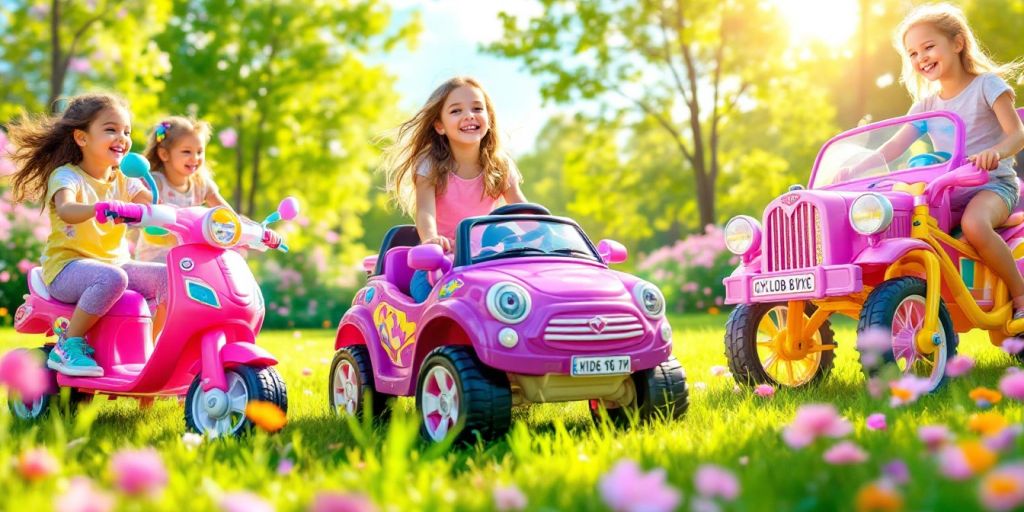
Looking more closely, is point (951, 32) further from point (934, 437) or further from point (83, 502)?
point (83, 502)

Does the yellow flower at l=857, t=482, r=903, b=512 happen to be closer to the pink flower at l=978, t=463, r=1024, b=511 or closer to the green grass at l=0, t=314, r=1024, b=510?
the pink flower at l=978, t=463, r=1024, b=511

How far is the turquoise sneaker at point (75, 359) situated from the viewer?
3.98 meters

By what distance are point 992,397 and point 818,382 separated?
2.11 metres

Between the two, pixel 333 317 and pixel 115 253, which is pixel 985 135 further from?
pixel 333 317

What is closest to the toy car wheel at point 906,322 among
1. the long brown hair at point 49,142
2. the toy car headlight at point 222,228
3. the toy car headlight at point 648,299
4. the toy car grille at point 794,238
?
the toy car grille at point 794,238

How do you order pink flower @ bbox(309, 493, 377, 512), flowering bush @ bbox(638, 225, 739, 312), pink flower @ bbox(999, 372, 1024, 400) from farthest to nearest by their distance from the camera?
flowering bush @ bbox(638, 225, 739, 312), pink flower @ bbox(999, 372, 1024, 400), pink flower @ bbox(309, 493, 377, 512)

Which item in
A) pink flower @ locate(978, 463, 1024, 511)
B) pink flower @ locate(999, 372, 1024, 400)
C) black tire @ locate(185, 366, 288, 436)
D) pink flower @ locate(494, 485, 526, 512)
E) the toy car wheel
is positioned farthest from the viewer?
the toy car wheel

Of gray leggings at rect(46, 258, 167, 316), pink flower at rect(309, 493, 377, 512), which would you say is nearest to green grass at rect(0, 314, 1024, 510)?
pink flower at rect(309, 493, 377, 512)

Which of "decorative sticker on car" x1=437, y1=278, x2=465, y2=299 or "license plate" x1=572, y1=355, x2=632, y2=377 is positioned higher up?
"decorative sticker on car" x1=437, y1=278, x2=465, y2=299

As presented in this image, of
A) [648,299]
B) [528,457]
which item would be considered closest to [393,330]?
[648,299]

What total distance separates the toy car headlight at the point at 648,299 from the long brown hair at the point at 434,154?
1314 mm

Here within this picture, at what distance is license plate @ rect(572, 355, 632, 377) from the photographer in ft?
10.7

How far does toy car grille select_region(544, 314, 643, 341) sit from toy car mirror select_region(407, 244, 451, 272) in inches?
26.3

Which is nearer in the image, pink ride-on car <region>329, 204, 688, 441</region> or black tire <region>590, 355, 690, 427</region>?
pink ride-on car <region>329, 204, 688, 441</region>
